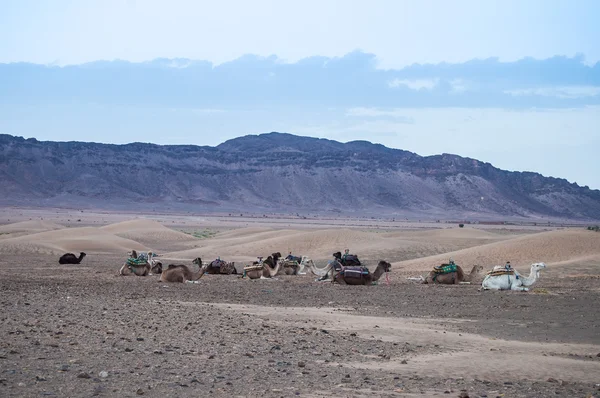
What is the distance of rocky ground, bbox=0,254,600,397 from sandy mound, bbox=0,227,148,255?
67.0 feet

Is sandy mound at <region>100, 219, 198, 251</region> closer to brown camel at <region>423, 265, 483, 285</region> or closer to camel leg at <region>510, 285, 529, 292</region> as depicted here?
brown camel at <region>423, 265, 483, 285</region>

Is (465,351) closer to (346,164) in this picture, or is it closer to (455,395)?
(455,395)

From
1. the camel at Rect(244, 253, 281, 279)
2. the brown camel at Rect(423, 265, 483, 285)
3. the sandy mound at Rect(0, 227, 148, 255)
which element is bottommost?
the sandy mound at Rect(0, 227, 148, 255)

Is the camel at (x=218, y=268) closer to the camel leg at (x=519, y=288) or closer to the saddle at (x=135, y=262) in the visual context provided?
the saddle at (x=135, y=262)

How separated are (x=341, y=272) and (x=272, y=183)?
131 metres

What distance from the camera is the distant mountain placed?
143 meters

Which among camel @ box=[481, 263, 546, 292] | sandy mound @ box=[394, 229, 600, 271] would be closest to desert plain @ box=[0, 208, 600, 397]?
camel @ box=[481, 263, 546, 292]

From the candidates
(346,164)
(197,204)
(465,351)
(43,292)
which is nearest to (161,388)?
(465,351)

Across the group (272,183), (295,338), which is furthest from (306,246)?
(272,183)

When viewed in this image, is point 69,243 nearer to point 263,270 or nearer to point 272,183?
point 263,270

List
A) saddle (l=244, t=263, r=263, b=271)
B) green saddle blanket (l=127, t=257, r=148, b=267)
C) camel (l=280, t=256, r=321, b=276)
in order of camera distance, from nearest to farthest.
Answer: green saddle blanket (l=127, t=257, r=148, b=267), saddle (l=244, t=263, r=263, b=271), camel (l=280, t=256, r=321, b=276)

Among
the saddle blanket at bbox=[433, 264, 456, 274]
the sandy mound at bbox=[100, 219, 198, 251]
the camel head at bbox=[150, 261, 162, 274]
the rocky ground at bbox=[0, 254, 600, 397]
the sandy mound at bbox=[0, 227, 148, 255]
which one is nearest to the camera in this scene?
the rocky ground at bbox=[0, 254, 600, 397]

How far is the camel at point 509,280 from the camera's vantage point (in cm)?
2269

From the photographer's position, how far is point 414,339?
45.3ft
